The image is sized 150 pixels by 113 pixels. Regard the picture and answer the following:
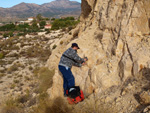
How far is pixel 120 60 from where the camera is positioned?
306 cm

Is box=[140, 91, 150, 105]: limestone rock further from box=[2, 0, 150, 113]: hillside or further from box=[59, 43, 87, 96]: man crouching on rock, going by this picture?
box=[59, 43, 87, 96]: man crouching on rock

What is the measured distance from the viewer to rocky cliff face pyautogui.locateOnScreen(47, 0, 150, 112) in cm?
246

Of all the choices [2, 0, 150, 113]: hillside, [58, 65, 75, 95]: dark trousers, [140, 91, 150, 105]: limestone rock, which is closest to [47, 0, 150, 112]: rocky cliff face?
[2, 0, 150, 113]: hillside

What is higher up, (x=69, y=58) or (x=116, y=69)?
(x=69, y=58)

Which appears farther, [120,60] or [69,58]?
[69,58]

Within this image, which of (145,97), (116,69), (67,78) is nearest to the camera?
(145,97)

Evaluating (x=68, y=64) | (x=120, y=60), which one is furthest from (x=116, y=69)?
(x=68, y=64)

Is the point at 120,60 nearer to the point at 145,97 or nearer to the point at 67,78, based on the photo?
the point at 145,97

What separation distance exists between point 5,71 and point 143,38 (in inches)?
370

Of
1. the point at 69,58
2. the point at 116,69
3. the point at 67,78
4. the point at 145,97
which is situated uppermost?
the point at 69,58

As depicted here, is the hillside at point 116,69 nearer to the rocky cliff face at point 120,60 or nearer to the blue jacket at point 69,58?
the rocky cliff face at point 120,60

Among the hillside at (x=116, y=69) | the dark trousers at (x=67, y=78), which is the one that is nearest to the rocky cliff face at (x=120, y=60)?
the hillside at (x=116, y=69)

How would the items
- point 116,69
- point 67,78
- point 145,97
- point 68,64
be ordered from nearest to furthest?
point 145,97 → point 116,69 → point 67,78 → point 68,64

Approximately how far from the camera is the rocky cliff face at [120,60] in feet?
8.07
